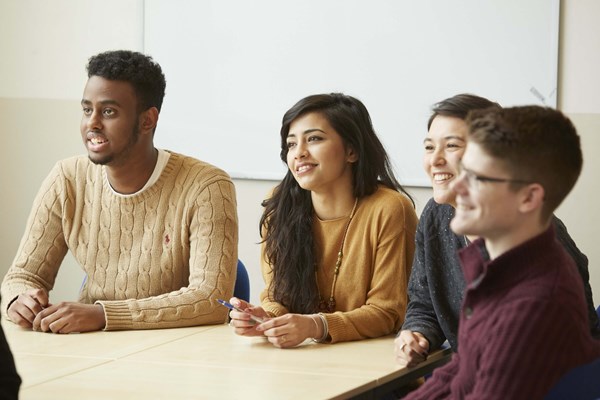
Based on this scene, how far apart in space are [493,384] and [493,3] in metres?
2.75

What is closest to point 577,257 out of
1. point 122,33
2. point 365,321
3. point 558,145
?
point 365,321

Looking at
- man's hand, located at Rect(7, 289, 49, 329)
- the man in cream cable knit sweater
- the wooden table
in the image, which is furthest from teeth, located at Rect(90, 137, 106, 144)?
the wooden table

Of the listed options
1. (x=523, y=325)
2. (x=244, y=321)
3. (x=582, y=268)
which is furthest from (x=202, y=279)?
(x=523, y=325)

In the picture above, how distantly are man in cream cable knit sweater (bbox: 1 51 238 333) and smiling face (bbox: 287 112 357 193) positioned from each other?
250 millimetres

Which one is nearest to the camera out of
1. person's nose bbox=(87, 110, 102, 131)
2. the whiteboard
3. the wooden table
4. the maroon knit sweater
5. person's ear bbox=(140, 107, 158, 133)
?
the maroon knit sweater

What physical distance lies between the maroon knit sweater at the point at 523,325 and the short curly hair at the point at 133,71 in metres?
1.61

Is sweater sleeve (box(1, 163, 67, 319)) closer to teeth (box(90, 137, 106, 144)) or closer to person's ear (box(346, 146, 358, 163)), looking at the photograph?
teeth (box(90, 137, 106, 144))

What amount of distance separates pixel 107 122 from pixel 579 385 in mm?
1793

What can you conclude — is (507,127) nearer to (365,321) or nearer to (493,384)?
(493,384)

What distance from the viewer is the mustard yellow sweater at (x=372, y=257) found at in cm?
278

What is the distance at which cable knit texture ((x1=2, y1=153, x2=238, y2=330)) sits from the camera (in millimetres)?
2873

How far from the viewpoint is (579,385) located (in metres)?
1.74

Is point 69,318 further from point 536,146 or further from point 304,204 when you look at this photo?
point 536,146

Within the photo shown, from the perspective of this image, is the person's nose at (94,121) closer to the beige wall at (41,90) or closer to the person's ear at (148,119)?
the person's ear at (148,119)
